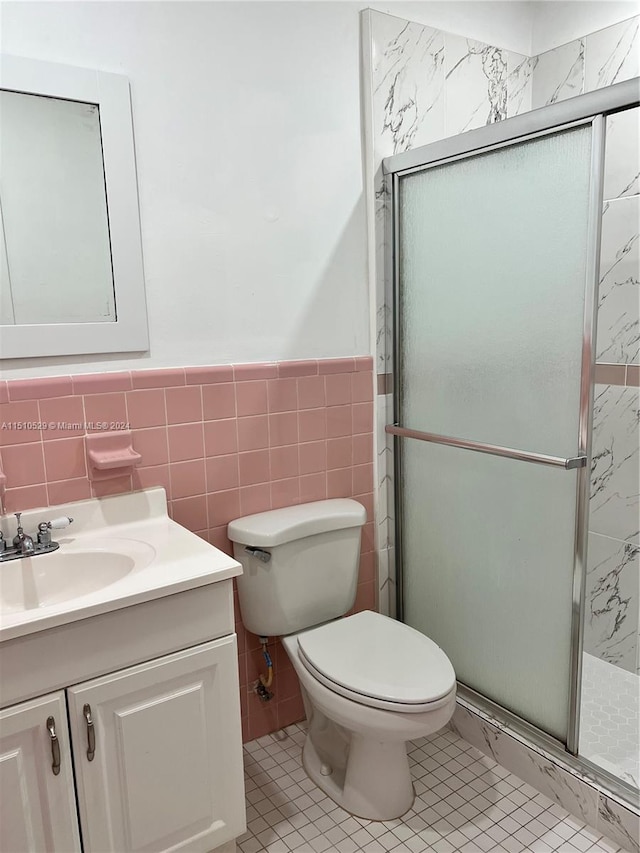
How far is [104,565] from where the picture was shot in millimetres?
1570

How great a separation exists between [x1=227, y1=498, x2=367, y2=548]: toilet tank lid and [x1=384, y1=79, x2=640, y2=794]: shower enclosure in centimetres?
32

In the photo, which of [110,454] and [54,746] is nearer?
[54,746]

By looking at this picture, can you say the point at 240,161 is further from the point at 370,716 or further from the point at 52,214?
the point at 370,716

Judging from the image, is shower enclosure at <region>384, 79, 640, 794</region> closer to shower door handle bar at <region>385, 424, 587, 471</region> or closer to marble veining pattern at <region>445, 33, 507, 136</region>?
shower door handle bar at <region>385, 424, 587, 471</region>

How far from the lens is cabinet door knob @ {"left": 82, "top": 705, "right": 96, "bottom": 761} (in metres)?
1.31

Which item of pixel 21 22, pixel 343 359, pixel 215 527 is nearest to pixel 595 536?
pixel 343 359

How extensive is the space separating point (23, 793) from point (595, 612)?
198cm

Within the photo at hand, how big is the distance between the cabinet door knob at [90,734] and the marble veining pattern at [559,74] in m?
2.28

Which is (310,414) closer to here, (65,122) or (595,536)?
(65,122)

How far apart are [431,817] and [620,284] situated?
1.76m

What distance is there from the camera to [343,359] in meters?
2.10

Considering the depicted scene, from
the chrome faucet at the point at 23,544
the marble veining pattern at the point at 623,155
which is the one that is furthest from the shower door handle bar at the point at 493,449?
the chrome faucet at the point at 23,544

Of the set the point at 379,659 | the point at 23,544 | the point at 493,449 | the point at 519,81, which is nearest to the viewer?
the point at 23,544

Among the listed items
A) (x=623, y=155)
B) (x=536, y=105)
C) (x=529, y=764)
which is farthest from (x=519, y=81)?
(x=529, y=764)
